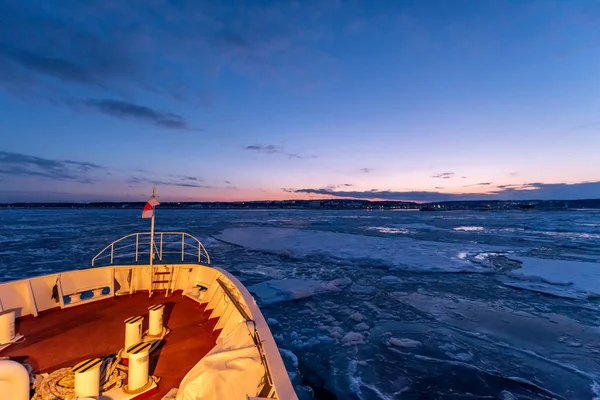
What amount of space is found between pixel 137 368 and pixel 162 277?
4.12 metres

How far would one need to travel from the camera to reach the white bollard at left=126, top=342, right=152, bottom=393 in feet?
11.1

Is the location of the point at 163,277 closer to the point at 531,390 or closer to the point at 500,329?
the point at 531,390

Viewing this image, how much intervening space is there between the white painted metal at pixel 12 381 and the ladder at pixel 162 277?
4.00 meters

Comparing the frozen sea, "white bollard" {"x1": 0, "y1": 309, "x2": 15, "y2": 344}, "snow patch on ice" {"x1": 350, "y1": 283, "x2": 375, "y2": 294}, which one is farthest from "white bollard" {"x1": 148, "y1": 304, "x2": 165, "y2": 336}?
"snow patch on ice" {"x1": 350, "y1": 283, "x2": 375, "y2": 294}

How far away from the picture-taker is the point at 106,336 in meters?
4.80

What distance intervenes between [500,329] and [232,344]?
7.76 metres

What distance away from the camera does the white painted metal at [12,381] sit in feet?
9.59

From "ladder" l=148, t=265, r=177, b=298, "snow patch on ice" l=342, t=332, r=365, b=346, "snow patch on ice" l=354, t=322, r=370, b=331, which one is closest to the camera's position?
"ladder" l=148, t=265, r=177, b=298

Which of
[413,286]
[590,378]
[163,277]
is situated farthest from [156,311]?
[413,286]

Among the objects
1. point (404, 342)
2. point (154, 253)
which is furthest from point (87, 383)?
point (154, 253)

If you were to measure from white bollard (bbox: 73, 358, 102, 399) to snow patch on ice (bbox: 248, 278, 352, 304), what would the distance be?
7301mm

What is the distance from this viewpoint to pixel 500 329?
26.5 feet

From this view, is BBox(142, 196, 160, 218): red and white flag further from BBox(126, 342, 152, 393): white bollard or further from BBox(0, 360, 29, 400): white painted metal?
BBox(0, 360, 29, 400): white painted metal

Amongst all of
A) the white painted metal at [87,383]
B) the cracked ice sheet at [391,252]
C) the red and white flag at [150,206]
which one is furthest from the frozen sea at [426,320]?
the red and white flag at [150,206]
